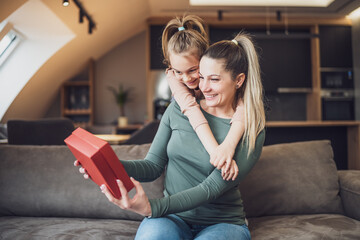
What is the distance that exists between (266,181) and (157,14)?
4760 millimetres

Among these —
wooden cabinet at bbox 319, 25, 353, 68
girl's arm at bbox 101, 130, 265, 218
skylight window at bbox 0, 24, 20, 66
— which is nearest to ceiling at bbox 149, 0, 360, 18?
wooden cabinet at bbox 319, 25, 353, 68

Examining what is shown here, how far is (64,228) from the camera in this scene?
1523 mm

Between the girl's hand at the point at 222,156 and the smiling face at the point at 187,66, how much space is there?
0.39m

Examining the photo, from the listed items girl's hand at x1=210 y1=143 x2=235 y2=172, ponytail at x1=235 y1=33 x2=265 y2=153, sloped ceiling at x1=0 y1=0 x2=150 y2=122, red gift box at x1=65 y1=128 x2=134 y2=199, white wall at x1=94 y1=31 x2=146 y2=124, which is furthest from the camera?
white wall at x1=94 y1=31 x2=146 y2=124

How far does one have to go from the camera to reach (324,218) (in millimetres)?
1658

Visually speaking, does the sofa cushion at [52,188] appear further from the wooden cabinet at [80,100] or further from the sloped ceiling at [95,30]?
the wooden cabinet at [80,100]

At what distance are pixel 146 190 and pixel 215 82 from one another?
78cm

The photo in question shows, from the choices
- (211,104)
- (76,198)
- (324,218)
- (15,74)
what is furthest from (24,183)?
(15,74)

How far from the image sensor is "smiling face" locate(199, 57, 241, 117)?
124 cm

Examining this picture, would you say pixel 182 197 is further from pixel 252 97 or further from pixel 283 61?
pixel 283 61

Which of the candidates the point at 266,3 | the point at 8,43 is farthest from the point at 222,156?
the point at 266,3

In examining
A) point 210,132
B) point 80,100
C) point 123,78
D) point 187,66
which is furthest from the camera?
point 123,78

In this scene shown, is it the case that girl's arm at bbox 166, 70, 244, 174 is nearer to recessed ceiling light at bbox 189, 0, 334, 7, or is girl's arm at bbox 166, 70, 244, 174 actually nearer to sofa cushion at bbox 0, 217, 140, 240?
sofa cushion at bbox 0, 217, 140, 240

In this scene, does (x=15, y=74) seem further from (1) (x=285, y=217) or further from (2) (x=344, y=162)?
(2) (x=344, y=162)
